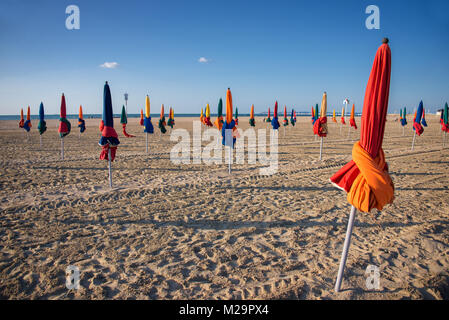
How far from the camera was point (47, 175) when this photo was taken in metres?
8.99

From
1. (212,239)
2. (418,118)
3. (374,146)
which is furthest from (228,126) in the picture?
(418,118)

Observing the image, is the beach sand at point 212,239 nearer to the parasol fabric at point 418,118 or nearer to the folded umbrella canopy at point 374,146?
the folded umbrella canopy at point 374,146

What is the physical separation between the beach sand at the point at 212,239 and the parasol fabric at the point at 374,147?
1.55m

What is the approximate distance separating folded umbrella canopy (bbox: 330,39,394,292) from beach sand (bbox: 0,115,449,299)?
1.54 m

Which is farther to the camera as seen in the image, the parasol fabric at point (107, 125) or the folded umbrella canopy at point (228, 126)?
the folded umbrella canopy at point (228, 126)

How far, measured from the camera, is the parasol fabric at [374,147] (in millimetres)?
2334

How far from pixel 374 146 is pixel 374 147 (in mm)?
10

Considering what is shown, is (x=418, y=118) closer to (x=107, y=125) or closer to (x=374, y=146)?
(x=374, y=146)

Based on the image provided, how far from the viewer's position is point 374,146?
2.42 metres

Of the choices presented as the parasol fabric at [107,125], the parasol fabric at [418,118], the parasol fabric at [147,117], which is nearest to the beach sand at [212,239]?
the parasol fabric at [107,125]

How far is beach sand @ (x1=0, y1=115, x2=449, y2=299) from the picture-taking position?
330cm
